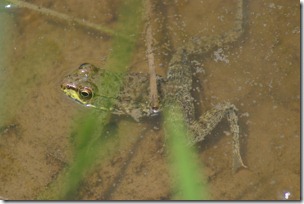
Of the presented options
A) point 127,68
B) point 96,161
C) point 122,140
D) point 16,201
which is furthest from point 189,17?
point 16,201

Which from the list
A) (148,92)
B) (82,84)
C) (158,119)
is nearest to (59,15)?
(82,84)

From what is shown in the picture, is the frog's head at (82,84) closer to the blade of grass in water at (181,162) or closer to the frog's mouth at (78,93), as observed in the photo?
the frog's mouth at (78,93)

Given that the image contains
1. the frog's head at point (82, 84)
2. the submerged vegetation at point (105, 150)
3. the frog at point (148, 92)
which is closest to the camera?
the submerged vegetation at point (105, 150)

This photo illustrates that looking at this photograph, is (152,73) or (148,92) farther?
(148,92)

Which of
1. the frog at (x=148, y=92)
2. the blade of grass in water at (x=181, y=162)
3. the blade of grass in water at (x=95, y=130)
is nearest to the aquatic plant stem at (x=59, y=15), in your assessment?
the blade of grass in water at (x=95, y=130)

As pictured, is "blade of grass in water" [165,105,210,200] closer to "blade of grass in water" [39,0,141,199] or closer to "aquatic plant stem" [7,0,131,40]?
"blade of grass in water" [39,0,141,199]

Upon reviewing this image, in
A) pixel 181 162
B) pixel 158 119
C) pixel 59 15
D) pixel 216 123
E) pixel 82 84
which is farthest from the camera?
pixel 59 15

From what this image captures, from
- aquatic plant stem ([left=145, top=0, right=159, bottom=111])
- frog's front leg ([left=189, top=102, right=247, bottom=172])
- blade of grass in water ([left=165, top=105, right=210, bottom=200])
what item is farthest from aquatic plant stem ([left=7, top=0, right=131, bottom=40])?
frog's front leg ([left=189, top=102, right=247, bottom=172])

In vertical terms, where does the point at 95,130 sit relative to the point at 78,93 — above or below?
below

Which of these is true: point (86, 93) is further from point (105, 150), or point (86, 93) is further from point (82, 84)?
point (105, 150)
